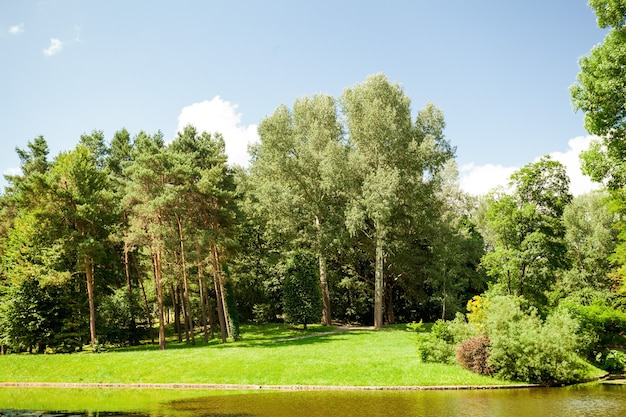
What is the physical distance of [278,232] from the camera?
53531 mm

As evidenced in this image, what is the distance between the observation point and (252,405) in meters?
21.3

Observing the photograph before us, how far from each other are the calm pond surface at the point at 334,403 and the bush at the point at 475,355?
277 cm

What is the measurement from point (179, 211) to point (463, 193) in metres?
47.7

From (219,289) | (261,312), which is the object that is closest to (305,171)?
(219,289)

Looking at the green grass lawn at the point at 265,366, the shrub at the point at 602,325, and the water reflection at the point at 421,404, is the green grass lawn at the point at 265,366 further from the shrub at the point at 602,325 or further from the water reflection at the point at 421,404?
the shrub at the point at 602,325

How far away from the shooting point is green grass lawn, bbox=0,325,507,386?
26.8m

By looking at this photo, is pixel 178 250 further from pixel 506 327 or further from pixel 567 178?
pixel 567 178

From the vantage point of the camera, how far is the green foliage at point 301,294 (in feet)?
156

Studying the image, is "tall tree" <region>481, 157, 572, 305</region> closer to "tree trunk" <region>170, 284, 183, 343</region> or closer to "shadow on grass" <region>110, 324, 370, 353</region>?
"shadow on grass" <region>110, 324, 370, 353</region>

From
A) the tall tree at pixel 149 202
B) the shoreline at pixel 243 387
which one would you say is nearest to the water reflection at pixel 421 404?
the shoreline at pixel 243 387

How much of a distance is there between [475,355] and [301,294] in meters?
23.7

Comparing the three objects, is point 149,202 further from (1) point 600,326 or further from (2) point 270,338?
(1) point 600,326

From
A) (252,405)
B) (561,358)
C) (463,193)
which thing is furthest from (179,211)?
(463,193)

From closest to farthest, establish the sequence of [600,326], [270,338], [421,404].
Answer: [421,404] → [600,326] → [270,338]
